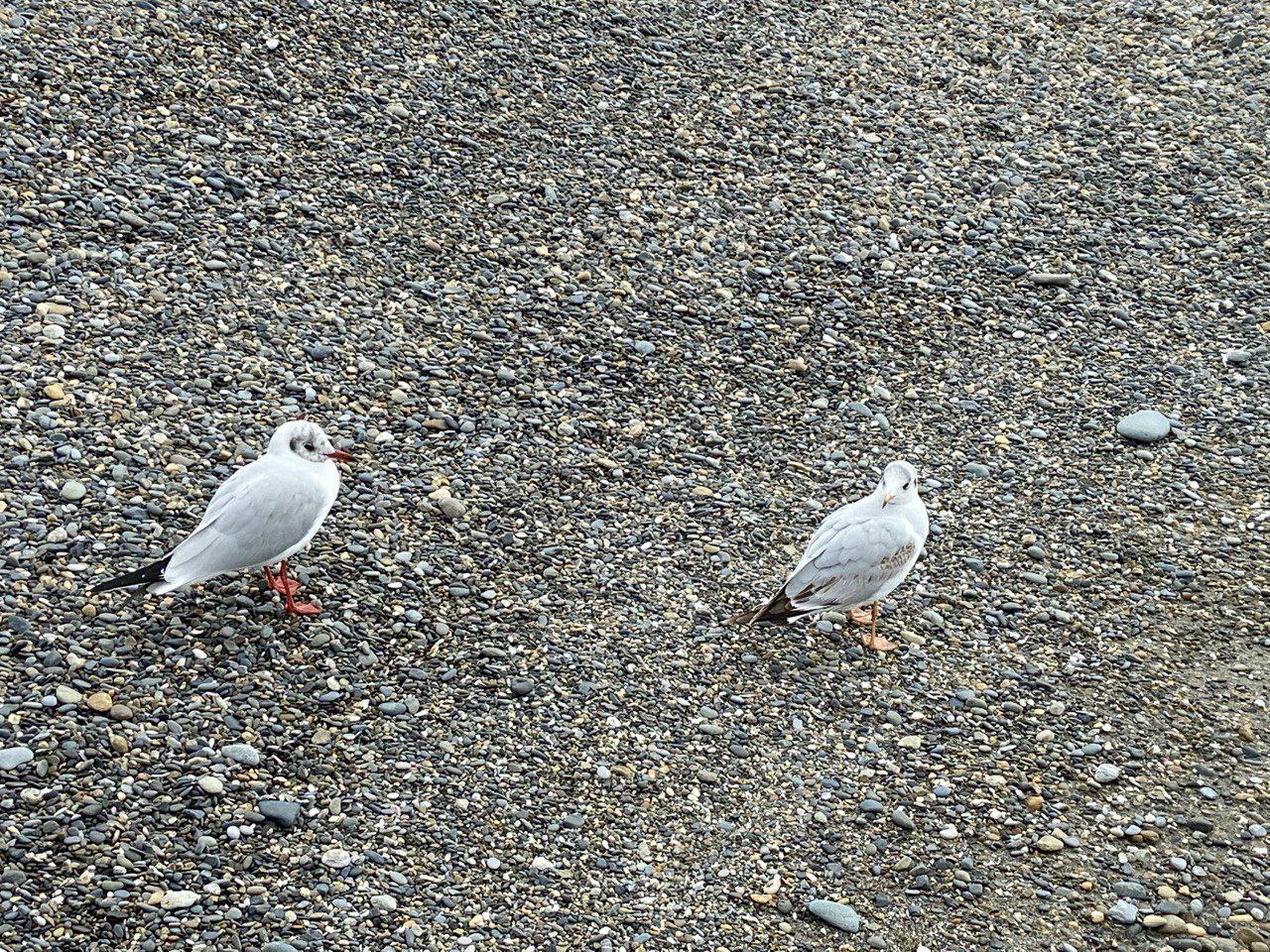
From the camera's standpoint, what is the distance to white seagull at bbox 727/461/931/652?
5.90 metres

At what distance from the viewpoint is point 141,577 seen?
5395mm

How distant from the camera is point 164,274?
24.2 feet

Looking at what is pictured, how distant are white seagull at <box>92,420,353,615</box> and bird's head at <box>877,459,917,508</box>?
8.27 ft

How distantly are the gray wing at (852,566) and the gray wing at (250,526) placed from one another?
2219 millimetres

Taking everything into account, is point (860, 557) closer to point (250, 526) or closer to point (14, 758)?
point (250, 526)

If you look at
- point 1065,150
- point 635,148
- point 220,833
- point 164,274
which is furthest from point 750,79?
point 220,833

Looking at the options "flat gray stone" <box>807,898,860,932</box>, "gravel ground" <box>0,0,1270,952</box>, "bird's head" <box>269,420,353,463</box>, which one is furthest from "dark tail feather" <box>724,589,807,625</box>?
"bird's head" <box>269,420,353,463</box>

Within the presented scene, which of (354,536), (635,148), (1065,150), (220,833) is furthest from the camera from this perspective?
(1065,150)

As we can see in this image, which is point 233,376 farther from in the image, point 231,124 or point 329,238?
point 231,124

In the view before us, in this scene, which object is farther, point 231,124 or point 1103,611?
point 231,124

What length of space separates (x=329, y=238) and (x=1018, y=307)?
14.6 ft

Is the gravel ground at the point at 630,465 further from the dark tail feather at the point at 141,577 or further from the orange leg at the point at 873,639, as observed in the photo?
the dark tail feather at the point at 141,577

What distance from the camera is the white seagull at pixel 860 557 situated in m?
5.90

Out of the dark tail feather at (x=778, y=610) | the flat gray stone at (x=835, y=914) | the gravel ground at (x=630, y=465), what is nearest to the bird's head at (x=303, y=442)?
the gravel ground at (x=630, y=465)
